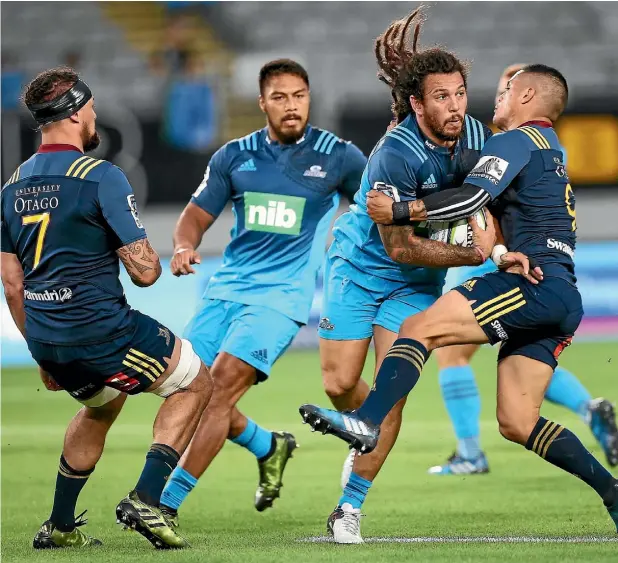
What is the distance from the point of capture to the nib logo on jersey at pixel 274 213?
6914 mm

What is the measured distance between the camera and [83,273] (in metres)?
5.17

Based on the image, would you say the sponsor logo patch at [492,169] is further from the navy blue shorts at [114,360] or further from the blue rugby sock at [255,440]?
the blue rugby sock at [255,440]

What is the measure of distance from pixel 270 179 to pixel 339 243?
80 centimetres

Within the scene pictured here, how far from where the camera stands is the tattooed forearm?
5.52 meters

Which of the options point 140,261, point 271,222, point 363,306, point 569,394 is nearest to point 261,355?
point 363,306

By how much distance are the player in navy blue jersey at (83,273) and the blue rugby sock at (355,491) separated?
Answer: 0.88 metres

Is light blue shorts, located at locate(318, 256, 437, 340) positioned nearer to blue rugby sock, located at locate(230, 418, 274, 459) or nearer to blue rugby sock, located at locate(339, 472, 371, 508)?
blue rugby sock, located at locate(339, 472, 371, 508)

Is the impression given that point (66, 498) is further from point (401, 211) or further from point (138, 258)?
point (401, 211)

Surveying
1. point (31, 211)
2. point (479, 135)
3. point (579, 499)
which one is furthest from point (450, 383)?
point (31, 211)

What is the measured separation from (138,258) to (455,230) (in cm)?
151

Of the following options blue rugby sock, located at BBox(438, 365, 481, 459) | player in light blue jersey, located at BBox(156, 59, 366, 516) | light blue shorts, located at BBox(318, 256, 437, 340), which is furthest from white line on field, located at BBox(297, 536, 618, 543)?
blue rugby sock, located at BBox(438, 365, 481, 459)

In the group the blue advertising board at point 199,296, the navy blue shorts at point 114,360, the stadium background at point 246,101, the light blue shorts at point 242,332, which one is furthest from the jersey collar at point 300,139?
the blue advertising board at point 199,296

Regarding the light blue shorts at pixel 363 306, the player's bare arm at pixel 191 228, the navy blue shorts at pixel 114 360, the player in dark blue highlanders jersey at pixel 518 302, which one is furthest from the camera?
the player's bare arm at pixel 191 228

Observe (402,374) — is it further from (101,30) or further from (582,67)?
(101,30)
